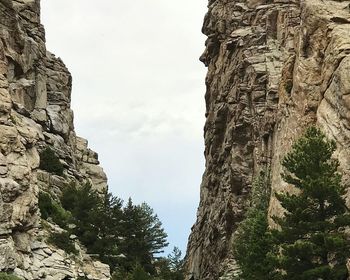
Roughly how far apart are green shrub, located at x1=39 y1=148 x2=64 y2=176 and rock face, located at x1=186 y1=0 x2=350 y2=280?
19.2 meters

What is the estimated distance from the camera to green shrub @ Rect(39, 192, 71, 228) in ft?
182

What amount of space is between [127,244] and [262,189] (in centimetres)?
1337

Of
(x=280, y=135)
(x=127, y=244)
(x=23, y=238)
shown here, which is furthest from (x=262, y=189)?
(x=23, y=238)

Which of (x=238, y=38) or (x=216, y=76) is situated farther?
(x=216, y=76)

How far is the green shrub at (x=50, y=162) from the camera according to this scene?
2704 inches

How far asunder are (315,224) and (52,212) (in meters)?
32.4

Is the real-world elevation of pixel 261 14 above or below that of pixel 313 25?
above

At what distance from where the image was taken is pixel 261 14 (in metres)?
73.8

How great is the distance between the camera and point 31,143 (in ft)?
171

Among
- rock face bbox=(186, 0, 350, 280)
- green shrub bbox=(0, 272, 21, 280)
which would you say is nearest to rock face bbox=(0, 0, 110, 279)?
green shrub bbox=(0, 272, 21, 280)

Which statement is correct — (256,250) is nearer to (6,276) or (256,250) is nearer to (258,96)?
(6,276)

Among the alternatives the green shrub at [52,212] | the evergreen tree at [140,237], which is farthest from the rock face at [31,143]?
the evergreen tree at [140,237]

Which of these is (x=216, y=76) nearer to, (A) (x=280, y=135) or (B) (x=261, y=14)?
(B) (x=261, y=14)

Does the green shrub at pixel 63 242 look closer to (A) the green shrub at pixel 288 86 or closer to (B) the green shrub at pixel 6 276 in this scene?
(B) the green shrub at pixel 6 276
